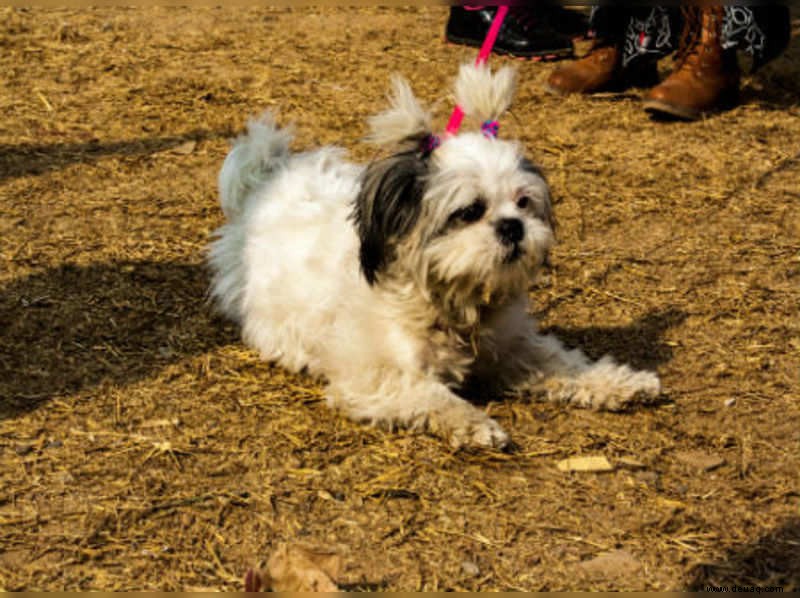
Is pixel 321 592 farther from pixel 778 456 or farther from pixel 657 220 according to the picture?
pixel 657 220

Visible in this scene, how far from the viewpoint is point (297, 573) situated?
316 cm

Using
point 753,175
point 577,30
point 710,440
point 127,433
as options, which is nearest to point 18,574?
point 127,433

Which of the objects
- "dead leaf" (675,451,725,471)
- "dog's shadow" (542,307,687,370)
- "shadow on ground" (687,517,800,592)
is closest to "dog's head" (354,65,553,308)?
"dead leaf" (675,451,725,471)

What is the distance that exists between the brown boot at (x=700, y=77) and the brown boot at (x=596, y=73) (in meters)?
0.51

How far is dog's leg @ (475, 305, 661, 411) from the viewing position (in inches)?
179

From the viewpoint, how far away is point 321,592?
121 inches

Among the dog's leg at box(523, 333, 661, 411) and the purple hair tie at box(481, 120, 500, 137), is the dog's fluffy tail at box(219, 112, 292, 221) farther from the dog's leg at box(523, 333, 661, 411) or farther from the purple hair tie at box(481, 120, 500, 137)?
the dog's leg at box(523, 333, 661, 411)

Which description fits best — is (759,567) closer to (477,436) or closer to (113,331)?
(477,436)

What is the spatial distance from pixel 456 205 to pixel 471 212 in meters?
0.07

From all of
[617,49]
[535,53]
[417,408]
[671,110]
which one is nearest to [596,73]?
[617,49]

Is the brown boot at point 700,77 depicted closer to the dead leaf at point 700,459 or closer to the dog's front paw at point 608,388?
the dog's front paw at point 608,388

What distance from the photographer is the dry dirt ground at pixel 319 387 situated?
365 centimetres

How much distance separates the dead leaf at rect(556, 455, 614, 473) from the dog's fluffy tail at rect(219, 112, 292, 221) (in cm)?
215

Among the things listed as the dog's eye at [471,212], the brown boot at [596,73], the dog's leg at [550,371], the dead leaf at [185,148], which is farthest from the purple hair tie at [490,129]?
the brown boot at [596,73]
